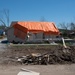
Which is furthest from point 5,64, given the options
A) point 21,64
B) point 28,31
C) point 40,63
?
point 28,31

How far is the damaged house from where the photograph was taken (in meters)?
43.0

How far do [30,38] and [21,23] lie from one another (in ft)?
12.1

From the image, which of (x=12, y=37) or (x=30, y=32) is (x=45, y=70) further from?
(x=12, y=37)

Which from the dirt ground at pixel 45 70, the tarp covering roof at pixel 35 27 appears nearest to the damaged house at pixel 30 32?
the tarp covering roof at pixel 35 27

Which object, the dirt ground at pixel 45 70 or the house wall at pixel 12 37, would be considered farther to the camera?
the house wall at pixel 12 37

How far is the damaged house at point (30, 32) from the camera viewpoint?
43.0 m

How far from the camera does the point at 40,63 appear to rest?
1552 centimetres

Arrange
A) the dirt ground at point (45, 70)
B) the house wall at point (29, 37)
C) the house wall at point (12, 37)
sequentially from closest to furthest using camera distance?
the dirt ground at point (45, 70), the house wall at point (29, 37), the house wall at point (12, 37)

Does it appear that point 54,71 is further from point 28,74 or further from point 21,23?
point 21,23

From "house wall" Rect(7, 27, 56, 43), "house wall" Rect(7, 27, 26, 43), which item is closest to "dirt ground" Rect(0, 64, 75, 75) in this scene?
"house wall" Rect(7, 27, 56, 43)

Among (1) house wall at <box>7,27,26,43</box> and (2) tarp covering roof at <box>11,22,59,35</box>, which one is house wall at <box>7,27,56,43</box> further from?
(2) tarp covering roof at <box>11,22,59,35</box>

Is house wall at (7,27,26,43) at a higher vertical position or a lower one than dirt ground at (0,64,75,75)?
higher

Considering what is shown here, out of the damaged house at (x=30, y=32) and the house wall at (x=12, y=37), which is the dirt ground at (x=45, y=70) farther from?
the house wall at (x=12, y=37)

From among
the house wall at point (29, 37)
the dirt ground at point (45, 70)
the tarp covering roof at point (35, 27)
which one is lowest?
the dirt ground at point (45, 70)
